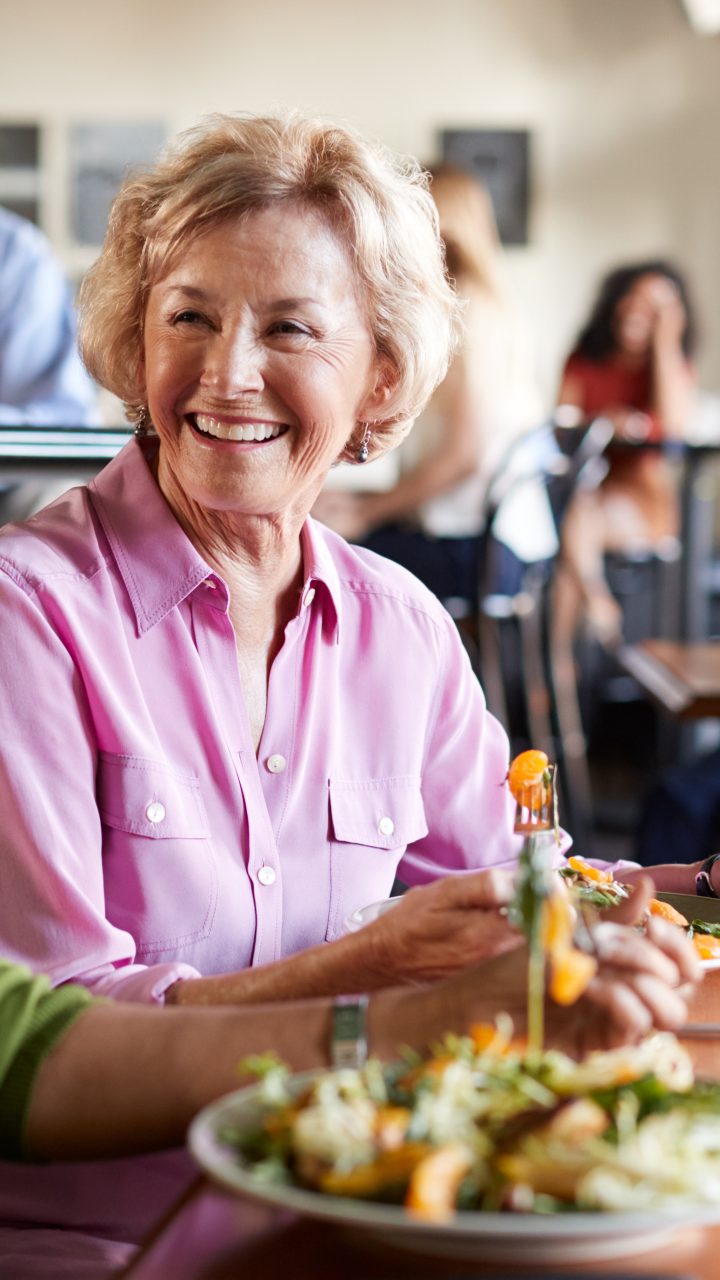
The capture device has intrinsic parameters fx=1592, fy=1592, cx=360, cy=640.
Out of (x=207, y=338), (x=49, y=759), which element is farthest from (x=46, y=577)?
(x=207, y=338)

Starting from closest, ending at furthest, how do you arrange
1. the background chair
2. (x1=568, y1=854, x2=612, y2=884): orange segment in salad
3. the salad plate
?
the salad plate → (x1=568, y1=854, x2=612, y2=884): orange segment in salad → the background chair

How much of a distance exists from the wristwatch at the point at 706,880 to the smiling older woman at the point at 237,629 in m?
0.20

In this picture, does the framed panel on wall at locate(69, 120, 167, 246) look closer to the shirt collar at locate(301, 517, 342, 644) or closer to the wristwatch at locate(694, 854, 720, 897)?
the shirt collar at locate(301, 517, 342, 644)

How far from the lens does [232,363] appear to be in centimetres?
142

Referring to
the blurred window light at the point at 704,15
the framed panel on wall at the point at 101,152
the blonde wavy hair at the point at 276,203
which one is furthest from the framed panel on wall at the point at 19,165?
the blonde wavy hair at the point at 276,203

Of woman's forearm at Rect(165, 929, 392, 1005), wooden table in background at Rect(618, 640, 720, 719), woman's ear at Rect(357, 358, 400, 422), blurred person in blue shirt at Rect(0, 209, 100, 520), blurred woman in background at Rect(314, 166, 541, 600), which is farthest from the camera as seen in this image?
blurred woman in background at Rect(314, 166, 541, 600)

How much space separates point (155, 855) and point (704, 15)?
7.60 metres

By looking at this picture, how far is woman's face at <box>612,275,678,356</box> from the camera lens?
25.4ft

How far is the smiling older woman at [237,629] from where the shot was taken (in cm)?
125

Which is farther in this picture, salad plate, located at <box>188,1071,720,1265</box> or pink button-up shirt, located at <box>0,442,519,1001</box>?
pink button-up shirt, located at <box>0,442,519,1001</box>

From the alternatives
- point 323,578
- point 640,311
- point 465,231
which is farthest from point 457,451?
point 640,311

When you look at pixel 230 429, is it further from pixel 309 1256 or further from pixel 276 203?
pixel 309 1256

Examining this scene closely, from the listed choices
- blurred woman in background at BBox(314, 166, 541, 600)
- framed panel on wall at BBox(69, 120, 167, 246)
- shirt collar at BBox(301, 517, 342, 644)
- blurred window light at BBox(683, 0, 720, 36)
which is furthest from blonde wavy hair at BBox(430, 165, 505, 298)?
framed panel on wall at BBox(69, 120, 167, 246)

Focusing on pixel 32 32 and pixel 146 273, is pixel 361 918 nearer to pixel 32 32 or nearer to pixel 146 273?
pixel 146 273
